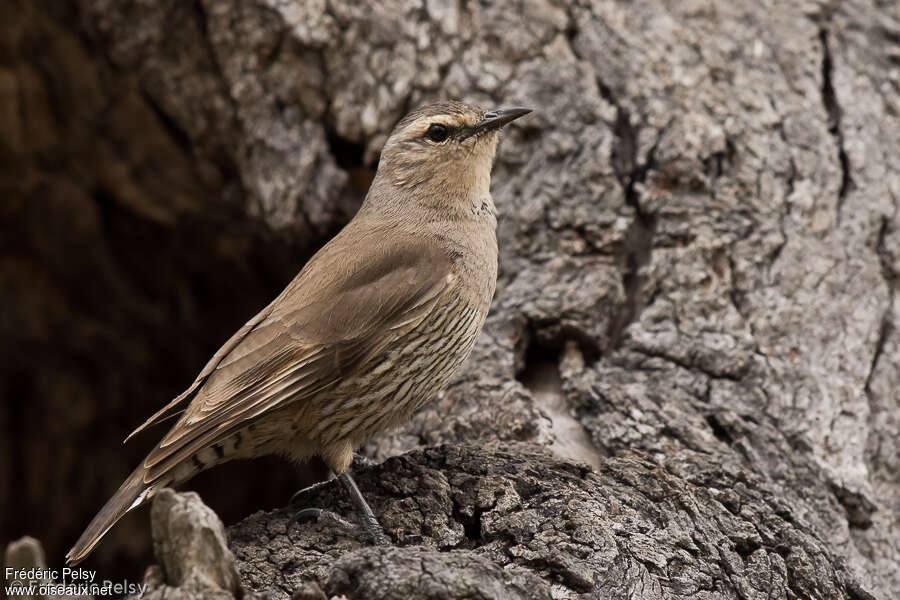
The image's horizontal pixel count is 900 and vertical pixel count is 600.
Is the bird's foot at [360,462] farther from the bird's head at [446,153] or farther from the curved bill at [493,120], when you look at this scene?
the curved bill at [493,120]

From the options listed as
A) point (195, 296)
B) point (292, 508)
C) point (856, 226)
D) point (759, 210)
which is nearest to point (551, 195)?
point (759, 210)

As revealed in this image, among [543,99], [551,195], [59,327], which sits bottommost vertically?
[59,327]

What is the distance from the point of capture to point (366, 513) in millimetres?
3252

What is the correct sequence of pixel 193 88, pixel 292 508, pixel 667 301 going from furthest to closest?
pixel 193 88
pixel 667 301
pixel 292 508

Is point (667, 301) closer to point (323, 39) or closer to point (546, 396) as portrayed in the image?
point (546, 396)

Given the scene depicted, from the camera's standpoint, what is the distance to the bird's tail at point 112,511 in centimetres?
311

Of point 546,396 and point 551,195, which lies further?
point 551,195

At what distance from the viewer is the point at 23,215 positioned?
258 inches

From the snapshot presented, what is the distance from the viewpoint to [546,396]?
407cm

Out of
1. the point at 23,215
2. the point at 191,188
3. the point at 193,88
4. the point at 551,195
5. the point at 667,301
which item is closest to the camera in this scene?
the point at 667,301

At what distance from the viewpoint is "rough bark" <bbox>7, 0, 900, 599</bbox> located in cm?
314

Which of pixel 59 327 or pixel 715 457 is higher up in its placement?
pixel 715 457

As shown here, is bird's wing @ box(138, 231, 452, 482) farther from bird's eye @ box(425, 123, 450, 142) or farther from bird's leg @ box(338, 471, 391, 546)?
bird's eye @ box(425, 123, 450, 142)

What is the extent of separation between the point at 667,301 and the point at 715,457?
2.47 ft
